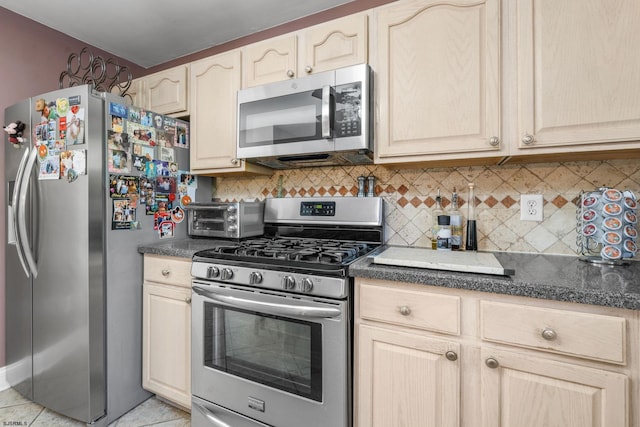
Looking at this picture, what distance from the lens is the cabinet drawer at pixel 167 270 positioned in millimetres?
1665

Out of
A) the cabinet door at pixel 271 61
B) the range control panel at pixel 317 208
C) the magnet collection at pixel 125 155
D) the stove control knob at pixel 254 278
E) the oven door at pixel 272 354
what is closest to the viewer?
the oven door at pixel 272 354

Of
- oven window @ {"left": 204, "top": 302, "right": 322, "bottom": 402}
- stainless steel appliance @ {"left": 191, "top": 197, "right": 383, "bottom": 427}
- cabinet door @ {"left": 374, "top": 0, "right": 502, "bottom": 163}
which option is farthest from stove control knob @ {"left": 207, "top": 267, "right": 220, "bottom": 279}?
cabinet door @ {"left": 374, "top": 0, "right": 502, "bottom": 163}

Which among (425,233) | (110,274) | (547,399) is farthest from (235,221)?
(547,399)

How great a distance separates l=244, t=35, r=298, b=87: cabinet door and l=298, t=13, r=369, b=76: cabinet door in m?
0.07

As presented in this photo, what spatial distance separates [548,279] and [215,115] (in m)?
1.93

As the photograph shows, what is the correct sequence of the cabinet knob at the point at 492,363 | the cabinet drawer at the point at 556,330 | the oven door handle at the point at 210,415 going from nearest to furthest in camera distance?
the cabinet drawer at the point at 556,330 → the cabinet knob at the point at 492,363 → the oven door handle at the point at 210,415

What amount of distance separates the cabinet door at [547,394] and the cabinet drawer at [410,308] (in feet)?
0.50

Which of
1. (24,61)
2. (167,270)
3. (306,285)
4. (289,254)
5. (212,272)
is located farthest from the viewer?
(24,61)

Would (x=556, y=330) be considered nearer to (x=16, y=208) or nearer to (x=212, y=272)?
(x=212, y=272)

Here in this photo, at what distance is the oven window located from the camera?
127 centimetres

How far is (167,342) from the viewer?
1.73 meters

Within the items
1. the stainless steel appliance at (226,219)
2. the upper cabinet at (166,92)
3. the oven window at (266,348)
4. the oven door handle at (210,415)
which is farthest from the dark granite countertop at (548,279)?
the upper cabinet at (166,92)

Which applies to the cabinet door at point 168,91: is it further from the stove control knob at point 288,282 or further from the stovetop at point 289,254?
the stove control knob at point 288,282

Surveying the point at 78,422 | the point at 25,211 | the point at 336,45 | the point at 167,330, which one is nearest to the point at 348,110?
the point at 336,45
